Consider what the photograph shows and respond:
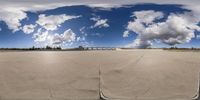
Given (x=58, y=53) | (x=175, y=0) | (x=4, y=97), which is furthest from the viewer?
(x=4, y=97)

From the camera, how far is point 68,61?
2.12 m

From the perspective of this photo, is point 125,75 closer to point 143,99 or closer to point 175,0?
point 143,99

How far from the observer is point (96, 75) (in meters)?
2.15

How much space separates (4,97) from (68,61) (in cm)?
48

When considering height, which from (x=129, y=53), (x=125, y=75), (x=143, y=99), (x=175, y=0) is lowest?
(x=143, y=99)

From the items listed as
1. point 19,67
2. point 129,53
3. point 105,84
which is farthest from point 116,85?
point 19,67

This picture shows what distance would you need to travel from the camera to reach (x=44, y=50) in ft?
6.07

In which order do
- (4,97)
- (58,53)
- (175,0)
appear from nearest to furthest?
(175,0)
(58,53)
(4,97)

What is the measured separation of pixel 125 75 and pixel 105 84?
14 cm

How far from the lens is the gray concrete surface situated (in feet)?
6.81

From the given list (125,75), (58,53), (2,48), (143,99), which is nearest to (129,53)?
(125,75)

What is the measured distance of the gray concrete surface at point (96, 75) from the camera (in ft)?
6.81

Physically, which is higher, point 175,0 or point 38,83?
point 175,0

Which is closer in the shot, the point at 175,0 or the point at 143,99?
the point at 175,0
